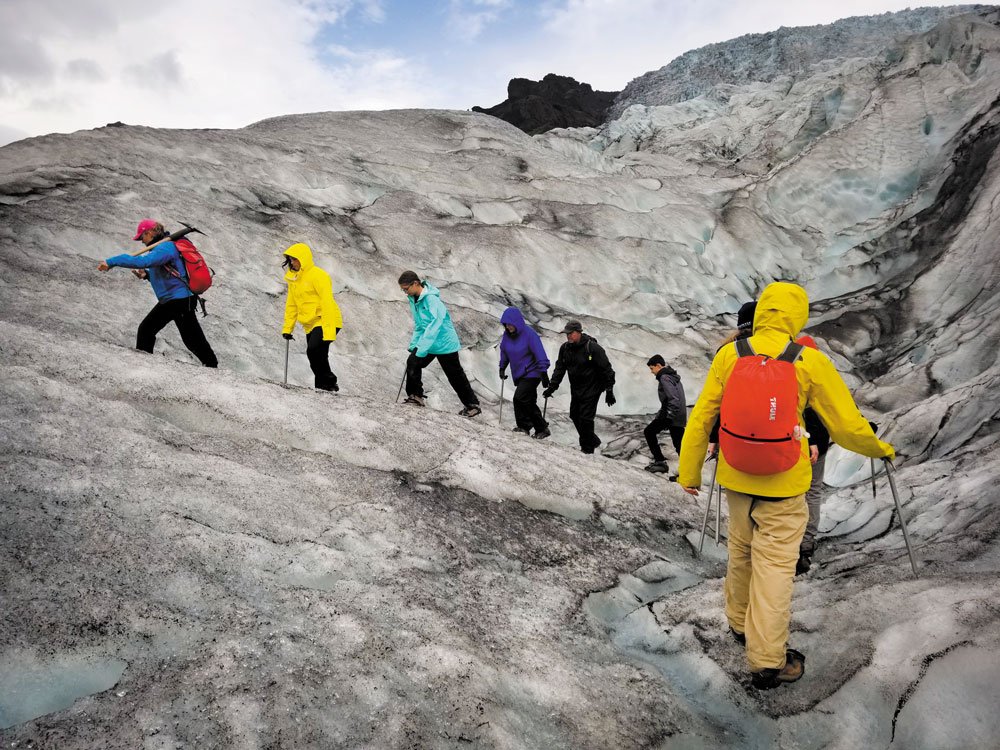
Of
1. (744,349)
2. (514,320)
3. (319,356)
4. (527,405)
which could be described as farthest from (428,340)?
(744,349)

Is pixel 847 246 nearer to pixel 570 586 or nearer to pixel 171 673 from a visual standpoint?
pixel 570 586

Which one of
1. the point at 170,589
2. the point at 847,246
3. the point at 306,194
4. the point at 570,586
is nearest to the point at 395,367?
the point at 306,194

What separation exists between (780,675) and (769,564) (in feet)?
2.08

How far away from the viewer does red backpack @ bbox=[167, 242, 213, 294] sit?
774 centimetres

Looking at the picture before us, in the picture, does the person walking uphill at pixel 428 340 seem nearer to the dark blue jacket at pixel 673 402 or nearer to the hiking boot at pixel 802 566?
the dark blue jacket at pixel 673 402

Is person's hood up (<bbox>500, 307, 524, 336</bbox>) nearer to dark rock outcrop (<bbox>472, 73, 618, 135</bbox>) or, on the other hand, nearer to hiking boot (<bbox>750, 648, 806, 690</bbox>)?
hiking boot (<bbox>750, 648, 806, 690</bbox>)

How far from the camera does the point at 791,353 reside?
13.0ft

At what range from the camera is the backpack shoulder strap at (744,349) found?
404 centimetres

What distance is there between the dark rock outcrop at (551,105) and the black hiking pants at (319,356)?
31.4 metres

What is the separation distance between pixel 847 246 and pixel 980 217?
3.72m

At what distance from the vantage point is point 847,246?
20219mm

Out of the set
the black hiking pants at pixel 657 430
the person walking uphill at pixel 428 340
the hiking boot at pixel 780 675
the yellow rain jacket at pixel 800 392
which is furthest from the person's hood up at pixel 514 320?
the hiking boot at pixel 780 675

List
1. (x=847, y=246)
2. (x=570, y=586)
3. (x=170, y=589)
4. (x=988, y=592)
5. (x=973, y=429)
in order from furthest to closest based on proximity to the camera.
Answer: (x=847, y=246), (x=973, y=429), (x=570, y=586), (x=988, y=592), (x=170, y=589)

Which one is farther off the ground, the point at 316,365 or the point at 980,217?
the point at 980,217
